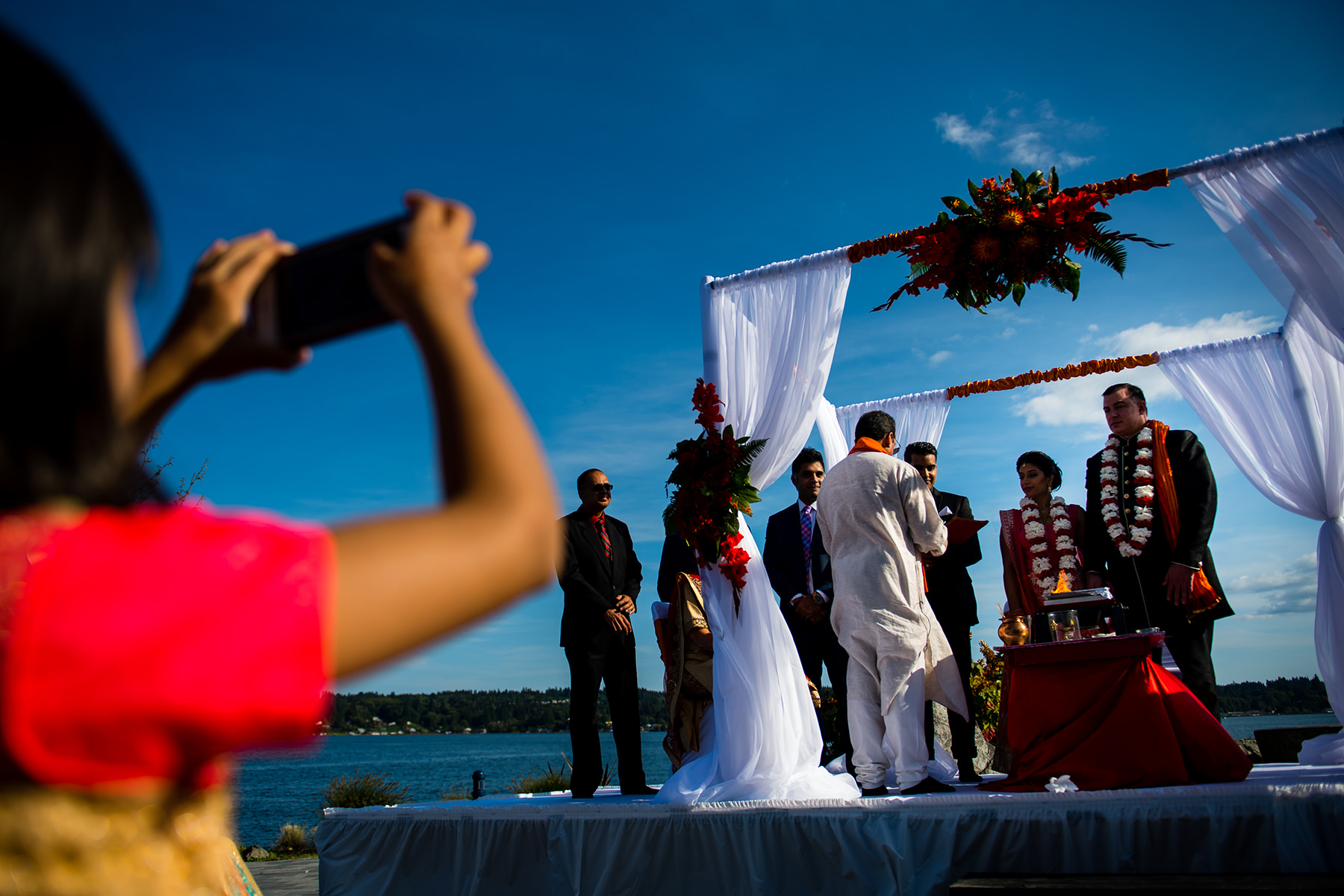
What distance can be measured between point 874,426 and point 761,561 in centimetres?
114

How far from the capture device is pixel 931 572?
6172 millimetres

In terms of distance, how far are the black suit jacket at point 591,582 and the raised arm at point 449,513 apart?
532 cm

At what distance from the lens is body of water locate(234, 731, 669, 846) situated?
67.8 ft

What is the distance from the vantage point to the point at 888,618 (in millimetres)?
4953

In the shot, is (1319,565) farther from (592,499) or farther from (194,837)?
(194,837)

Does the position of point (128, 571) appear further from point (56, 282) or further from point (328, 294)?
point (328, 294)

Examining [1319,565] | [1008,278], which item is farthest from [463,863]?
[1319,565]

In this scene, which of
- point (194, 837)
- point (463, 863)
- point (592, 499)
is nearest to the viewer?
point (194, 837)

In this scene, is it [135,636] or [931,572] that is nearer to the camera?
[135,636]

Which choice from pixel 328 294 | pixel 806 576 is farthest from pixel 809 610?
pixel 328 294

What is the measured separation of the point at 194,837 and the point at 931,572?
594 cm

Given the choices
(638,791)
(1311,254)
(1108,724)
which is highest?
(1311,254)

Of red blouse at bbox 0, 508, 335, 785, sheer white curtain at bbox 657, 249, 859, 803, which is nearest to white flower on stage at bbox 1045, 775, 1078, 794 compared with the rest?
sheer white curtain at bbox 657, 249, 859, 803

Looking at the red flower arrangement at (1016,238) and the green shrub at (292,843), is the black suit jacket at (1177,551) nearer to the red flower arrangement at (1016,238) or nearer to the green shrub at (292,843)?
the red flower arrangement at (1016,238)
